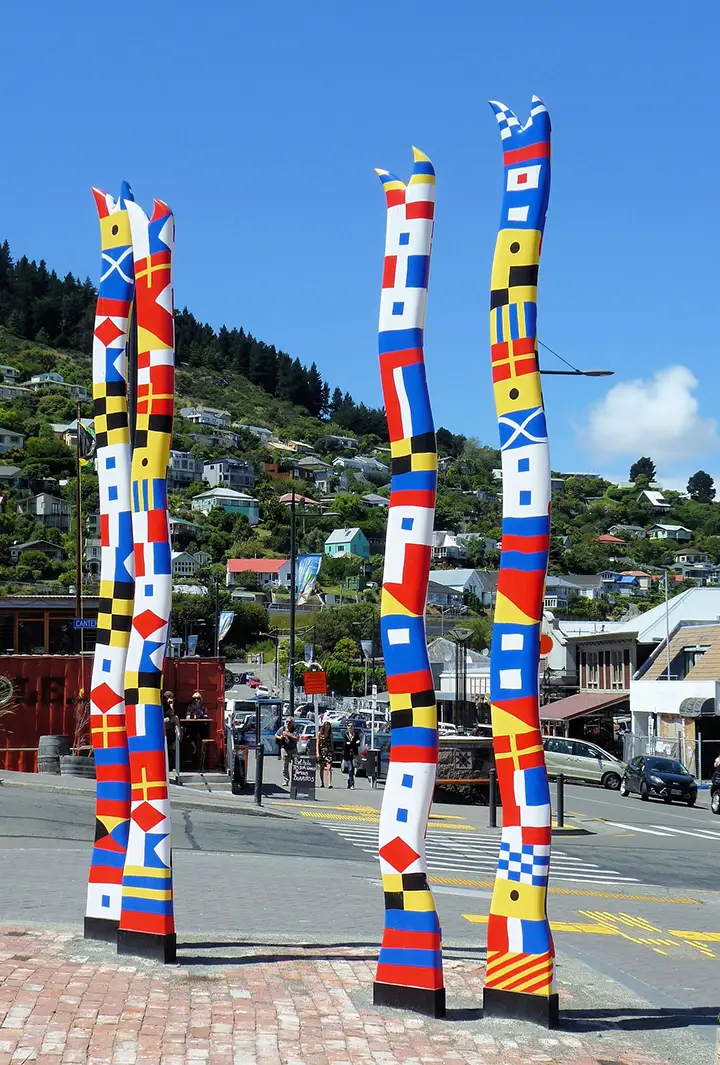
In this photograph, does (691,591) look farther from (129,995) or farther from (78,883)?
(129,995)

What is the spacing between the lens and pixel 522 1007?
27.9 ft

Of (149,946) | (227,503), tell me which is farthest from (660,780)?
(227,503)

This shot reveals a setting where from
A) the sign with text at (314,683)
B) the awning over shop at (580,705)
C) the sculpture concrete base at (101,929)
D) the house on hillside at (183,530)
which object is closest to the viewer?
the sculpture concrete base at (101,929)

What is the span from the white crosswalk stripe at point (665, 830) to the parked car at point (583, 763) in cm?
1267

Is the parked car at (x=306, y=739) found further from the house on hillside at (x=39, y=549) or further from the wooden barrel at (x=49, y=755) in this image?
the house on hillside at (x=39, y=549)

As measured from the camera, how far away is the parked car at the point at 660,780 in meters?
34.2

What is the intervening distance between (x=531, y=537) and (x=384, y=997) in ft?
10.8

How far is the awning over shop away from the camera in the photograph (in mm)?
59812

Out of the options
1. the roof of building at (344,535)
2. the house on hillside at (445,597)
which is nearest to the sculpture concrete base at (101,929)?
the house on hillside at (445,597)

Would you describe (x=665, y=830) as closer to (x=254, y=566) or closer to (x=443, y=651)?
(x=443, y=651)

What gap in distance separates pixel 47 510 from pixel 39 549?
24.1m

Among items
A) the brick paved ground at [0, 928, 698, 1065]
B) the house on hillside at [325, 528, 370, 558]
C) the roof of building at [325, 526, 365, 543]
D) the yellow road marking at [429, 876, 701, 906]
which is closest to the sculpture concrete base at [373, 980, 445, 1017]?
the brick paved ground at [0, 928, 698, 1065]

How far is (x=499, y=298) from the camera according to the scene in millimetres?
9117

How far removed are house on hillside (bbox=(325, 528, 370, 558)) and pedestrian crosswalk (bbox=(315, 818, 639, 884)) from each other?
15313 cm
